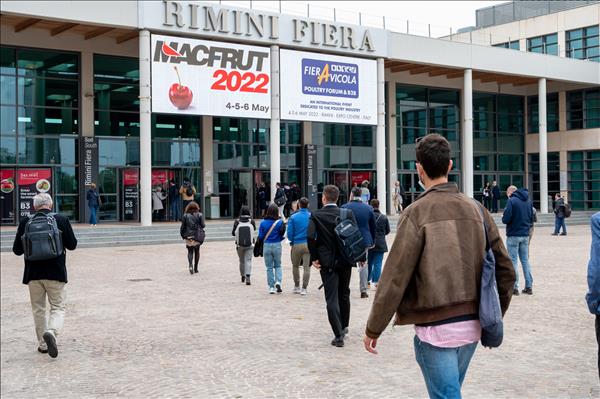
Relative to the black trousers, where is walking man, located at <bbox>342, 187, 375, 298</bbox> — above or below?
above

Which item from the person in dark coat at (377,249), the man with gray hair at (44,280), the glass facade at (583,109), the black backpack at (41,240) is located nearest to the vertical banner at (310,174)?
the glass facade at (583,109)

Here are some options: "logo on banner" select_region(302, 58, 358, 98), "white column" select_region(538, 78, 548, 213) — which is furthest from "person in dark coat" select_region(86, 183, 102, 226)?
"white column" select_region(538, 78, 548, 213)

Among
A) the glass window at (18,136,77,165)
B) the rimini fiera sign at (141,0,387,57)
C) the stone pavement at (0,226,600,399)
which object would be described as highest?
the rimini fiera sign at (141,0,387,57)

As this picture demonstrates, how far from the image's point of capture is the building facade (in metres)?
27.1

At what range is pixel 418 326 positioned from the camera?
3631 mm

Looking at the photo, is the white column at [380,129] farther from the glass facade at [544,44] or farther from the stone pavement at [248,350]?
the stone pavement at [248,350]

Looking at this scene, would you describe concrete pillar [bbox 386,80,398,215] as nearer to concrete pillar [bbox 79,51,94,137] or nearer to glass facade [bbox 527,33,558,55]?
glass facade [bbox 527,33,558,55]

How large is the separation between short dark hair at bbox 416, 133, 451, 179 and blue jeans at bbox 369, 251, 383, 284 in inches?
351

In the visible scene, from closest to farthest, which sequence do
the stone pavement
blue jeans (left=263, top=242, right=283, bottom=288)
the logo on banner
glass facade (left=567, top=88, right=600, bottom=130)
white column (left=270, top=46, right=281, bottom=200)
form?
the stone pavement → blue jeans (left=263, top=242, right=283, bottom=288) → white column (left=270, top=46, right=281, bottom=200) → the logo on banner → glass facade (left=567, top=88, right=600, bottom=130)

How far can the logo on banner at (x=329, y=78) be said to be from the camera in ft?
100

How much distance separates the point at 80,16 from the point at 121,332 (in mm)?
19355

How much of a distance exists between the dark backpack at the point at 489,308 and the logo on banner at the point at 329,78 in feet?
89.9

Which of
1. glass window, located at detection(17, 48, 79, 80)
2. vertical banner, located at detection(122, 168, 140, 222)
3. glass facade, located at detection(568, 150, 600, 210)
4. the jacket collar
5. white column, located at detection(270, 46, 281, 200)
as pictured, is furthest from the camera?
Result: glass facade, located at detection(568, 150, 600, 210)

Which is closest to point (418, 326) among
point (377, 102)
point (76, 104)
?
point (76, 104)
